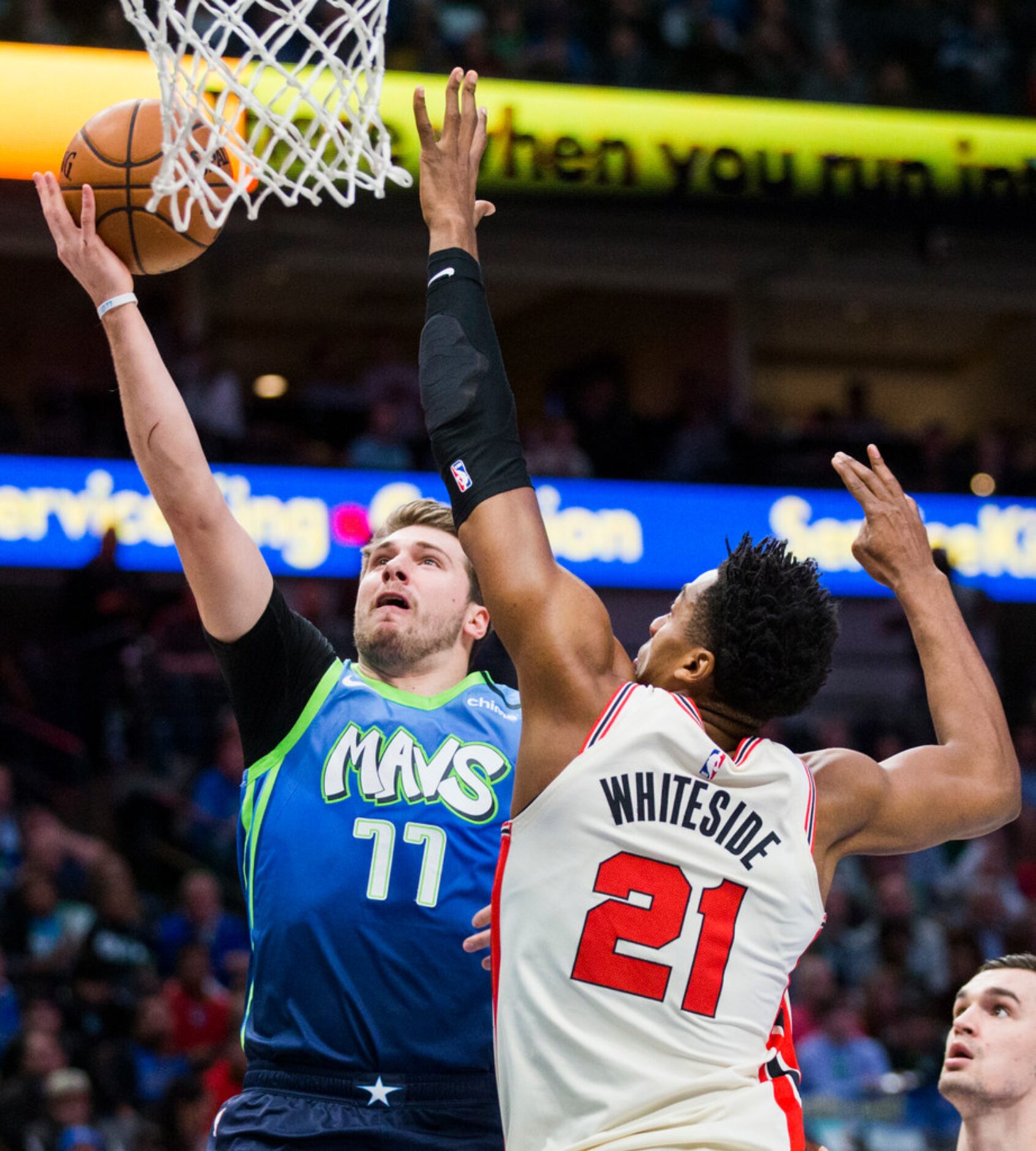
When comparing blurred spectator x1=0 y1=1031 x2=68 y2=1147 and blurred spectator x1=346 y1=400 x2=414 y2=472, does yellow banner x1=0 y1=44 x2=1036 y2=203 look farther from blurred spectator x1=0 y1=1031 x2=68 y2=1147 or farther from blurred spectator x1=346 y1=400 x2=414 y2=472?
blurred spectator x1=0 y1=1031 x2=68 y2=1147

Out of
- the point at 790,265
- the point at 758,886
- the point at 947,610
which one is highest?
the point at 790,265

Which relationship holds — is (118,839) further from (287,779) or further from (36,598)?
(287,779)

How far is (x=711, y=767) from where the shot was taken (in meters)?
2.59

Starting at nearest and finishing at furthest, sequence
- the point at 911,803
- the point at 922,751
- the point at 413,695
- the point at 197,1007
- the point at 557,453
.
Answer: the point at 911,803 < the point at 922,751 < the point at 413,695 < the point at 197,1007 < the point at 557,453

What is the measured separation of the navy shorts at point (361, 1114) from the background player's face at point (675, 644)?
3.28 feet

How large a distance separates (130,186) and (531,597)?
4.74 feet

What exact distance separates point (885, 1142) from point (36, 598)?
8.51 meters

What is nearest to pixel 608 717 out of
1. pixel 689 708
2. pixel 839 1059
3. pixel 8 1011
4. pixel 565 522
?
pixel 689 708

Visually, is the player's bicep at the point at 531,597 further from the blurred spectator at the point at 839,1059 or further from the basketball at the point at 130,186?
the blurred spectator at the point at 839,1059

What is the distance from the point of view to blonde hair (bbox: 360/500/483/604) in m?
3.76

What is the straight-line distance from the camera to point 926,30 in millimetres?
14102

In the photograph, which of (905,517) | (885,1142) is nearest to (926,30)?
(885,1142)

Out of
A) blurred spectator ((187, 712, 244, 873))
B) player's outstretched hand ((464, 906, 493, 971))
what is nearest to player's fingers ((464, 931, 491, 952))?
player's outstretched hand ((464, 906, 493, 971))

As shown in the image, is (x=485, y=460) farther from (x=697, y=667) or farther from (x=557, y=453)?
(x=557, y=453)
